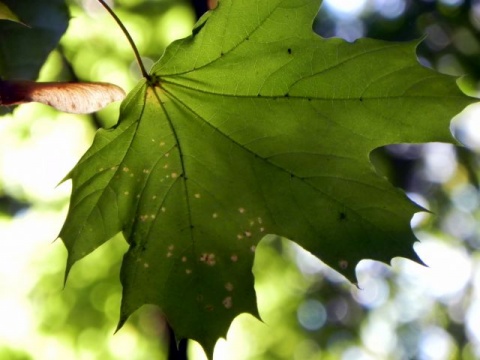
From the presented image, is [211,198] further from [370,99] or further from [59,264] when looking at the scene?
[59,264]

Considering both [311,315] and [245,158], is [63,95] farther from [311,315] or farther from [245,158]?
[311,315]

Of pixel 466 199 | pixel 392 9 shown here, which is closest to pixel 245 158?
pixel 392 9

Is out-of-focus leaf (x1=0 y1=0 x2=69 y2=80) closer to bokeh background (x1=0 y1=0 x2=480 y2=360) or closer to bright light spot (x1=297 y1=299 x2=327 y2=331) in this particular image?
bokeh background (x1=0 y1=0 x2=480 y2=360)

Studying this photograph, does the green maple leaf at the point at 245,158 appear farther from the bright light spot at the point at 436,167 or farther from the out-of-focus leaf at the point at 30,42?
the bright light spot at the point at 436,167

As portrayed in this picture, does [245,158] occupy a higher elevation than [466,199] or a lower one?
higher

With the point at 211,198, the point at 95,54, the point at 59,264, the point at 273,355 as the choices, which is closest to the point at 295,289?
the point at 273,355

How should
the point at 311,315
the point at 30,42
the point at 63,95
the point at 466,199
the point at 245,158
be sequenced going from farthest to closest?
the point at 466,199
the point at 311,315
the point at 30,42
the point at 245,158
the point at 63,95
